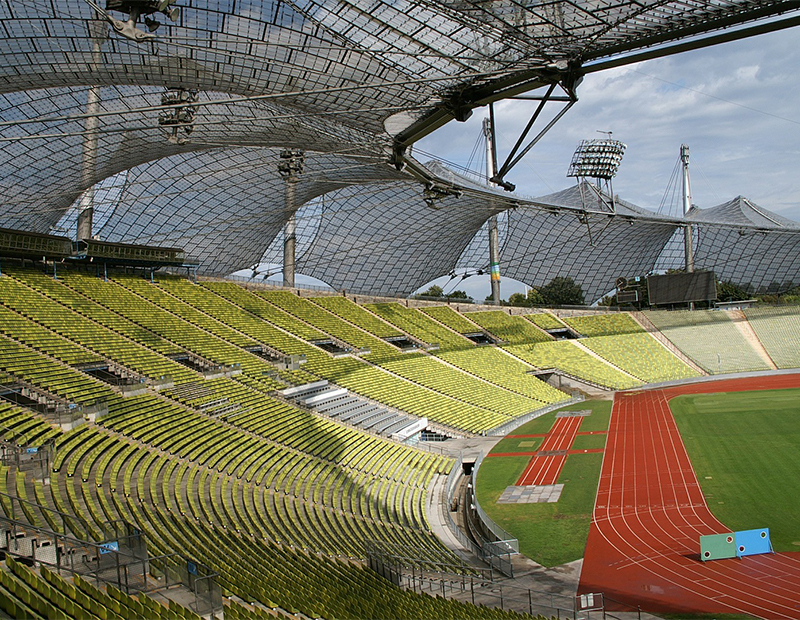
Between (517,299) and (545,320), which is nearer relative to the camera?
(545,320)

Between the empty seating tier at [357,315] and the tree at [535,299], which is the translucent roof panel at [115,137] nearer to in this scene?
the empty seating tier at [357,315]

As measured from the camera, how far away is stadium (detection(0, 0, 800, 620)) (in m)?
12.2

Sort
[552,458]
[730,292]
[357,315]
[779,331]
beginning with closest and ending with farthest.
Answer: [552,458]
[357,315]
[779,331]
[730,292]

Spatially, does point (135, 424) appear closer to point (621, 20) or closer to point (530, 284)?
point (621, 20)

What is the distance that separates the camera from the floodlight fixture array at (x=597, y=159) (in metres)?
58.3

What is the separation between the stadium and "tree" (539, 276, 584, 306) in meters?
20.0

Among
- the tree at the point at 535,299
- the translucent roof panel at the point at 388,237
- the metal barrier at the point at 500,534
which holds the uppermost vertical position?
the translucent roof panel at the point at 388,237

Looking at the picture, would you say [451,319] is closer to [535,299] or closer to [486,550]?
[486,550]

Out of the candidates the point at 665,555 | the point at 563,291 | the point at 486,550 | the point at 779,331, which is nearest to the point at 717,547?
the point at 665,555

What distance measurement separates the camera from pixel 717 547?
16.8 m

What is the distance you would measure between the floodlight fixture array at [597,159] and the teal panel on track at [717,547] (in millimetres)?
46338

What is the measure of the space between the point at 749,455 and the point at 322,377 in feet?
66.5

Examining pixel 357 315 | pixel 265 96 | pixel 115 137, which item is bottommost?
pixel 357 315

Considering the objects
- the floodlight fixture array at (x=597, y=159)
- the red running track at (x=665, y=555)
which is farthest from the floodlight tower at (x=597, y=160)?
the red running track at (x=665, y=555)
